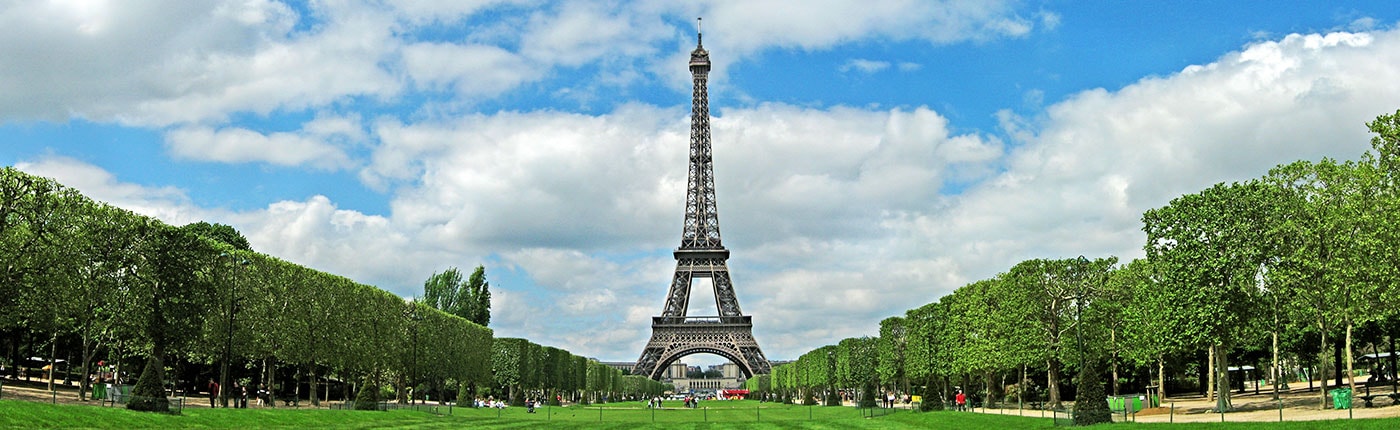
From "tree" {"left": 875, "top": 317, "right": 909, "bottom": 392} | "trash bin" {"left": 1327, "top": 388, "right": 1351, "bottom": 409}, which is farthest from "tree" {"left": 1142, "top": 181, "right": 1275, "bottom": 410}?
"tree" {"left": 875, "top": 317, "right": 909, "bottom": 392}

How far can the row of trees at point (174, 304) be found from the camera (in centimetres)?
4053

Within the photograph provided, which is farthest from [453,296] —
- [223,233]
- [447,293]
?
[223,233]

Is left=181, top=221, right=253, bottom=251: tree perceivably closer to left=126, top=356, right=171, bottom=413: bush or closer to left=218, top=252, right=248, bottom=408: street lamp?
left=218, top=252, right=248, bottom=408: street lamp

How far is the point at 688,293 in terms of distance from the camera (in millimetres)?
143625

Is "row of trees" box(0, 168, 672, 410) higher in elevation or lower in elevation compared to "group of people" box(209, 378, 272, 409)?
higher

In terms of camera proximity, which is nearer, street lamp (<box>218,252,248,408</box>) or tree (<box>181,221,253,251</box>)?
street lamp (<box>218,252,248,408</box>)

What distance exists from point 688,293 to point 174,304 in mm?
100644

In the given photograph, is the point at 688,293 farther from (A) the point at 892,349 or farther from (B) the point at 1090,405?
(B) the point at 1090,405

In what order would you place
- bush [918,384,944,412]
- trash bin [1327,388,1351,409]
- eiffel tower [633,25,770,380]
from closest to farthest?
1. trash bin [1327,388,1351,409]
2. bush [918,384,944,412]
3. eiffel tower [633,25,770,380]

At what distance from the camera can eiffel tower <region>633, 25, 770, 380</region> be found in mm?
138000

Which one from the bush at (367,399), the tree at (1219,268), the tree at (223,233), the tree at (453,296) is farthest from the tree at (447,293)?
the tree at (1219,268)

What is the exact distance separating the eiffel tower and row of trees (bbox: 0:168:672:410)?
59.3 m

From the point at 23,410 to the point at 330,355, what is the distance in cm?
2827

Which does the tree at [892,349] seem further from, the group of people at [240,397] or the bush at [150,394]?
the bush at [150,394]
